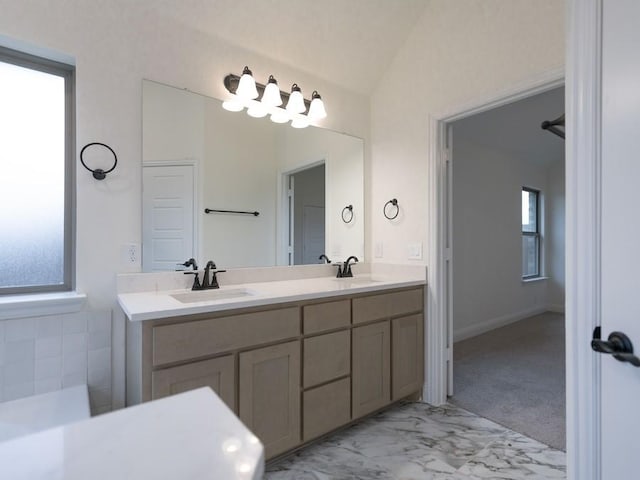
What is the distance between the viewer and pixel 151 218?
185cm

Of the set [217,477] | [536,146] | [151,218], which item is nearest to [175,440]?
[217,477]

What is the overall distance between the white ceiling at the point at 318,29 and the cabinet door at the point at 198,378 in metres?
1.85

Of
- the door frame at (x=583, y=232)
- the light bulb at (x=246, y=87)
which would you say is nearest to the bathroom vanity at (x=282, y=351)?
the door frame at (x=583, y=232)

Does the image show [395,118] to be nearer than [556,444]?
No

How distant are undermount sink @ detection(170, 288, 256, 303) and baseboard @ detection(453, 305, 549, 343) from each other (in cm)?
287

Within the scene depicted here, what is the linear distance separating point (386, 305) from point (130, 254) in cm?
152

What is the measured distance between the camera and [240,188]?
2.25 m

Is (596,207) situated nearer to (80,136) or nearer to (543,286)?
(80,136)

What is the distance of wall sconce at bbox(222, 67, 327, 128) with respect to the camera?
82.0 inches

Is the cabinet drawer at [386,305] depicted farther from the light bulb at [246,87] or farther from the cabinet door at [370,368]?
the light bulb at [246,87]

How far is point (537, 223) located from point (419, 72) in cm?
427

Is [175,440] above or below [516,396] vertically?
above

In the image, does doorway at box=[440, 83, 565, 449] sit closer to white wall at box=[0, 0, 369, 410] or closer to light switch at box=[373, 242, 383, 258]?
light switch at box=[373, 242, 383, 258]

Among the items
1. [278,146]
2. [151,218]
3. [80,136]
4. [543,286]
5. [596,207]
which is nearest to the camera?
[596,207]
